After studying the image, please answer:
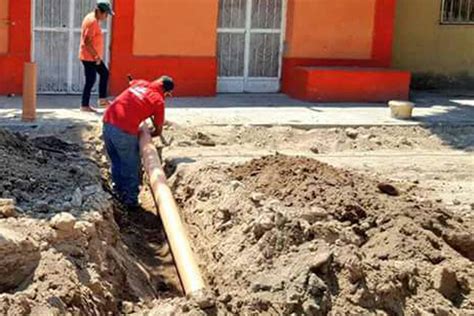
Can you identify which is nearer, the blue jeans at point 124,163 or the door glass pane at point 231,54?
the blue jeans at point 124,163

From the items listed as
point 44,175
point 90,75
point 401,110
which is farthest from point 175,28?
point 44,175

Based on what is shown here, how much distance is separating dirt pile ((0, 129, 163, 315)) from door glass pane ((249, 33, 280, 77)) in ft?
27.8

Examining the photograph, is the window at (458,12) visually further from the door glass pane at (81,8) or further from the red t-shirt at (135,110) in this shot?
the red t-shirt at (135,110)

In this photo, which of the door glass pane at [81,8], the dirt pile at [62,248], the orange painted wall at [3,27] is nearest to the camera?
the dirt pile at [62,248]

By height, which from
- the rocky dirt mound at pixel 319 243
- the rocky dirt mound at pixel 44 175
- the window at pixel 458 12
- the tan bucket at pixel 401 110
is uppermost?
the window at pixel 458 12

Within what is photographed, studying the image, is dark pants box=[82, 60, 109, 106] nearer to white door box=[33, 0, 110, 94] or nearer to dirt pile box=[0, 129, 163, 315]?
white door box=[33, 0, 110, 94]

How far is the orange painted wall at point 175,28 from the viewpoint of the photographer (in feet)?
56.4

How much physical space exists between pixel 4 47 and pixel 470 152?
25.2 feet

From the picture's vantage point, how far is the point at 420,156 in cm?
1391

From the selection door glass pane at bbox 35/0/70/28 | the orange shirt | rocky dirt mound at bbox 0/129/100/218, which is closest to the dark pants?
the orange shirt

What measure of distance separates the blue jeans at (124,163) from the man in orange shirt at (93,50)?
4301 millimetres

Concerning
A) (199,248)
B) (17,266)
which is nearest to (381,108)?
(199,248)

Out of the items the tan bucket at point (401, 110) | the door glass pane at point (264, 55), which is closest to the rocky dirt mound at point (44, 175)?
the tan bucket at point (401, 110)

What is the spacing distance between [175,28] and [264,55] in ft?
6.37
